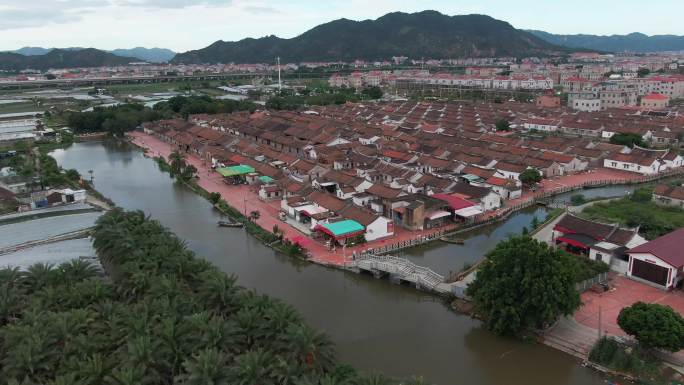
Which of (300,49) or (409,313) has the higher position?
(300,49)

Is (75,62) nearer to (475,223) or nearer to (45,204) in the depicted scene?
(45,204)

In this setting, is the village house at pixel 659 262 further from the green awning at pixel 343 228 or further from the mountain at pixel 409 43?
the mountain at pixel 409 43

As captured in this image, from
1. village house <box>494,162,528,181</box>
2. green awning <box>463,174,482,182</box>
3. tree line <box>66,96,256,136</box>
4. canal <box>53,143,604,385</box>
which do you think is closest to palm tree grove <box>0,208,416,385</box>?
→ canal <box>53,143,604,385</box>

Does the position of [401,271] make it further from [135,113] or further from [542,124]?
[135,113]

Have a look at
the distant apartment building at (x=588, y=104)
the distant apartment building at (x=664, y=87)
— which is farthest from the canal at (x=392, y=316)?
the distant apartment building at (x=664, y=87)

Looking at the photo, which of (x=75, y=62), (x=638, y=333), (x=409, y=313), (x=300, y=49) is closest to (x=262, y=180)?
(x=409, y=313)

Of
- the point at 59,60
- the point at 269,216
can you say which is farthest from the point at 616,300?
the point at 59,60

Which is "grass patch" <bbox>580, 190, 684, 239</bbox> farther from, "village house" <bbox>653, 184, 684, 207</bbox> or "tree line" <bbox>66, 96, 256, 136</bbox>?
"tree line" <bbox>66, 96, 256, 136</bbox>
